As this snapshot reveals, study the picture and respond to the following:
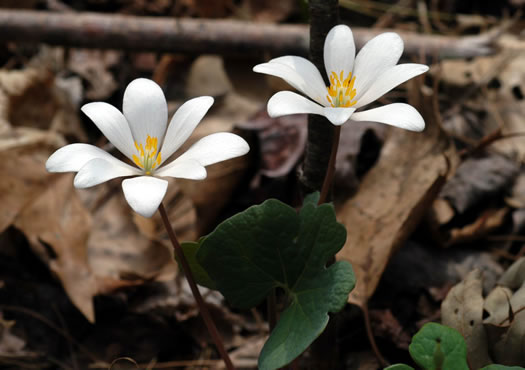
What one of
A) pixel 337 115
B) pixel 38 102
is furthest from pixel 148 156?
pixel 38 102

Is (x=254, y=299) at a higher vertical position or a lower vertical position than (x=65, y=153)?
lower

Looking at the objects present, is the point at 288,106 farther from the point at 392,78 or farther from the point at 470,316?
the point at 470,316

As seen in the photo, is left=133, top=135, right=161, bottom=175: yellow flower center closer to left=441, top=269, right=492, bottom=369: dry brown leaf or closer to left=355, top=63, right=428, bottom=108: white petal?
left=355, top=63, right=428, bottom=108: white petal

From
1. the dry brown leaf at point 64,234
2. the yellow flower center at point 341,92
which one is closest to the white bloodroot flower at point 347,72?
the yellow flower center at point 341,92

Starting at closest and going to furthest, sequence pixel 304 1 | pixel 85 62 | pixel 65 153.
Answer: pixel 65 153 → pixel 304 1 → pixel 85 62

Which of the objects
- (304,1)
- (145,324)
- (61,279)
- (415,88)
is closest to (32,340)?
(61,279)

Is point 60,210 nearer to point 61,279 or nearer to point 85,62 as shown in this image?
point 61,279
